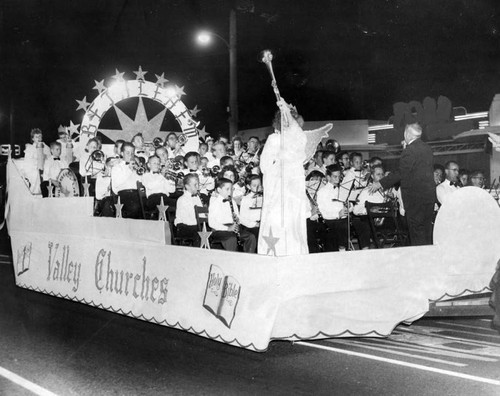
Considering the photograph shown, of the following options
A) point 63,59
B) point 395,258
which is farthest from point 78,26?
point 395,258

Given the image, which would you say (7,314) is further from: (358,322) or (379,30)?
(379,30)

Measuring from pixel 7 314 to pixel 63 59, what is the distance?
1489 centimetres

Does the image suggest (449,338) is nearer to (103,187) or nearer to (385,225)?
(385,225)

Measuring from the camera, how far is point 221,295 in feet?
18.3

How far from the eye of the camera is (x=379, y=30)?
21422 millimetres

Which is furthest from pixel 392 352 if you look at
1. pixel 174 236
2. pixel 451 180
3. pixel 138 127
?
pixel 138 127

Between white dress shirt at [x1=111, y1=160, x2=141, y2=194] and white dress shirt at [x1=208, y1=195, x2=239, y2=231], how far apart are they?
7.35ft

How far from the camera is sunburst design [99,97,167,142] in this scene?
13109mm

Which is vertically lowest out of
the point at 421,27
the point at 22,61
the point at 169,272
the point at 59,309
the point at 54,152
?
the point at 59,309

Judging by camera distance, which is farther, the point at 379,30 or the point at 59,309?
the point at 379,30

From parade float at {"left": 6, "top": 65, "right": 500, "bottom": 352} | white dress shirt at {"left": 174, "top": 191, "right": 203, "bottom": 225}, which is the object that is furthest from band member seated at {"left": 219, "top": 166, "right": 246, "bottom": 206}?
parade float at {"left": 6, "top": 65, "right": 500, "bottom": 352}

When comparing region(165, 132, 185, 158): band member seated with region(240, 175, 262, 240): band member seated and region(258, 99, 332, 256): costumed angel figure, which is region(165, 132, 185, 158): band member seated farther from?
region(258, 99, 332, 256): costumed angel figure

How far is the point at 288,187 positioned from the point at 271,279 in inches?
75.8

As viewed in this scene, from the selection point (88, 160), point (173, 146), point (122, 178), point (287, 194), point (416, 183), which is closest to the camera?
point (287, 194)
